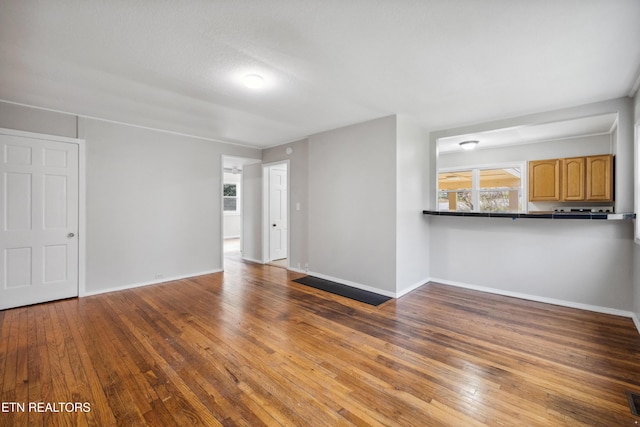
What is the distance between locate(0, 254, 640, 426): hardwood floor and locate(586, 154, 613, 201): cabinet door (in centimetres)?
200

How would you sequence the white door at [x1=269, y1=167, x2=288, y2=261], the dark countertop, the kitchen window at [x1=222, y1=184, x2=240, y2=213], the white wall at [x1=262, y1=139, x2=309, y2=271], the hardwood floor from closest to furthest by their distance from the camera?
the hardwood floor, the dark countertop, the white wall at [x1=262, y1=139, x2=309, y2=271], the white door at [x1=269, y1=167, x2=288, y2=261], the kitchen window at [x1=222, y1=184, x2=240, y2=213]

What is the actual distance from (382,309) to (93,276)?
4.07m

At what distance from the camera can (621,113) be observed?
3.19m

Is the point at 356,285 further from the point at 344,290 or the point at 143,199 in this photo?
the point at 143,199

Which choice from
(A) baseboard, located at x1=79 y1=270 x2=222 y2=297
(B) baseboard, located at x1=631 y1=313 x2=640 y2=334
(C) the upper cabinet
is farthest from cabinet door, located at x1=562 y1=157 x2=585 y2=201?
(A) baseboard, located at x1=79 y1=270 x2=222 y2=297

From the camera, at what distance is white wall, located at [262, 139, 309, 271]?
5305 mm

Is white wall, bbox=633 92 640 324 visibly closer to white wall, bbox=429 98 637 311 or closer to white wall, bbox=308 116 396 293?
white wall, bbox=429 98 637 311

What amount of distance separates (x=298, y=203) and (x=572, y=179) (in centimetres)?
456

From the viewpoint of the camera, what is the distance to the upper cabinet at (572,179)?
4203 mm

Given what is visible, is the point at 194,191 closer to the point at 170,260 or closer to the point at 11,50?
the point at 170,260

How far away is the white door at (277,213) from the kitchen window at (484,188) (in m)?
3.44

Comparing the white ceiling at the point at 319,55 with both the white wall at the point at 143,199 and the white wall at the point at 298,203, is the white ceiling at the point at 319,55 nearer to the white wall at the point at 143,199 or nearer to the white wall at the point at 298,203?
the white wall at the point at 143,199

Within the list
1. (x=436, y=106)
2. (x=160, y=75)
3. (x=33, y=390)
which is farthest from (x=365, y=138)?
(x=33, y=390)

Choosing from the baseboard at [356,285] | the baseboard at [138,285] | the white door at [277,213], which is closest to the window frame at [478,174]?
the baseboard at [356,285]
